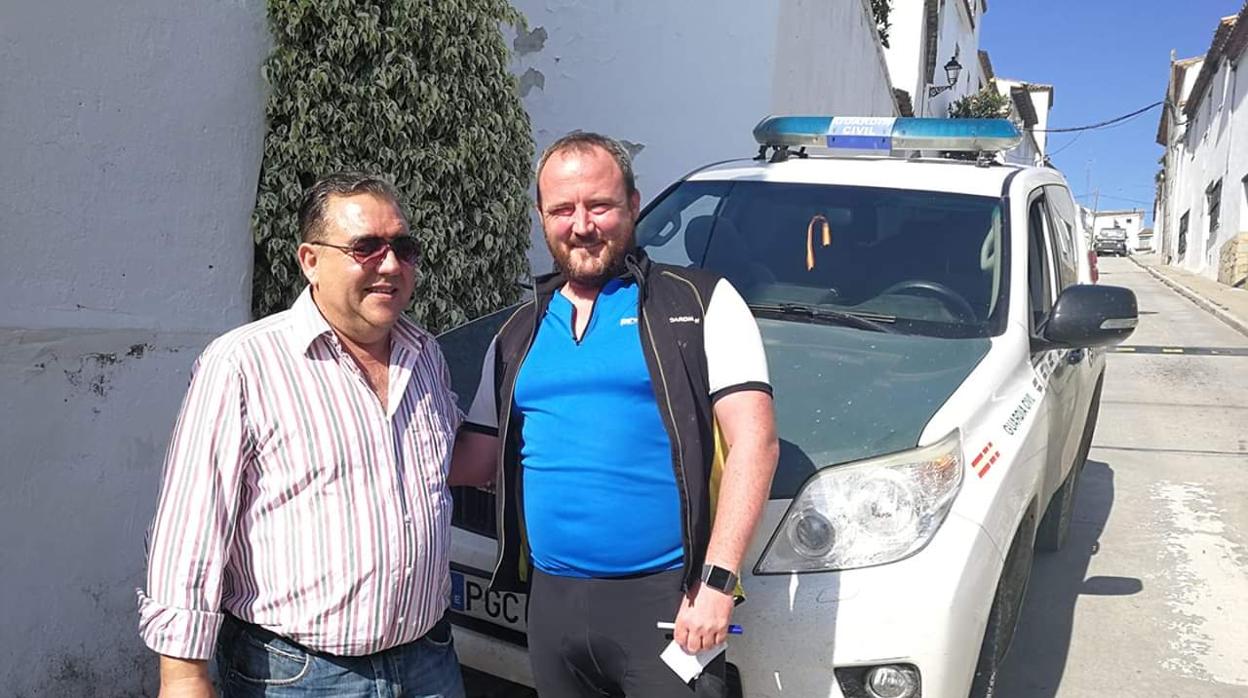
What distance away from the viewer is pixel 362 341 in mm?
1947

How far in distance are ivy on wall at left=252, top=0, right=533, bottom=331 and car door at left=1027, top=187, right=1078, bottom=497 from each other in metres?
2.35

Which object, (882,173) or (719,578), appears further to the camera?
(882,173)

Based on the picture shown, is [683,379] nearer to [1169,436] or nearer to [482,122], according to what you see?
[482,122]

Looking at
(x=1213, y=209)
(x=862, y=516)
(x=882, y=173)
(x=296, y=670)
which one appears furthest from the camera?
(x=1213, y=209)

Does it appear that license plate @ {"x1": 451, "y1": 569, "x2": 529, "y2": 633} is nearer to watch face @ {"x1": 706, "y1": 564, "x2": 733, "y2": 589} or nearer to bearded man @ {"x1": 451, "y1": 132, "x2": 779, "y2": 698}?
bearded man @ {"x1": 451, "y1": 132, "x2": 779, "y2": 698}

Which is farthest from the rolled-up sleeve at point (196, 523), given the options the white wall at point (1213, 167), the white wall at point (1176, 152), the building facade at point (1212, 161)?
the white wall at point (1176, 152)

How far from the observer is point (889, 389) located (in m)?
2.73

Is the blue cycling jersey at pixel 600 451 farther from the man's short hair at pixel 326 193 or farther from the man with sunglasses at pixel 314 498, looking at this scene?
the man's short hair at pixel 326 193

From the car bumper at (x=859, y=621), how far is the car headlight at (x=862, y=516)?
3cm

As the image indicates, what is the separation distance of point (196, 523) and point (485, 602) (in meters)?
1.09

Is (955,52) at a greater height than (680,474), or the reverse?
(955,52)

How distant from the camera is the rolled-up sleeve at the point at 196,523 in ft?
5.53

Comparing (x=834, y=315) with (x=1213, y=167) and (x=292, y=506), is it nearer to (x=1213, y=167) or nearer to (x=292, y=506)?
(x=292, y=506)

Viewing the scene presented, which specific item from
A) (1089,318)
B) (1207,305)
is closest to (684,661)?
(1089,318)
